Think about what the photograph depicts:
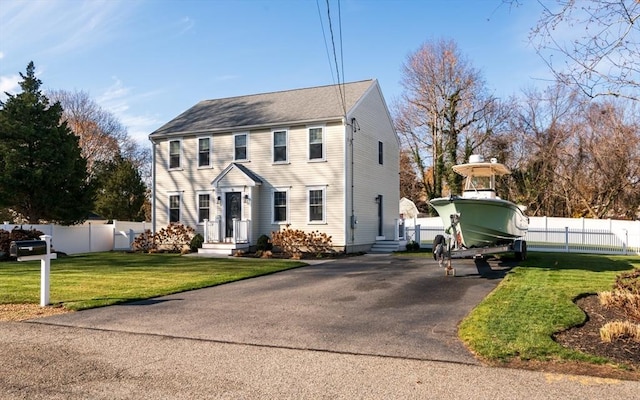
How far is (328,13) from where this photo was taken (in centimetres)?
1055

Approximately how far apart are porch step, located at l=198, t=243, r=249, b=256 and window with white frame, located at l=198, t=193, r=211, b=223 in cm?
214

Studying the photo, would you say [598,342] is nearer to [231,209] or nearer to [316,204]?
[316,204]

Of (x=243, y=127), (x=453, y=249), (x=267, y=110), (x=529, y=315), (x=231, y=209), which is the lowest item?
(x=529, y=315)

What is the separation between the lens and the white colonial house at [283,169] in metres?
21.2

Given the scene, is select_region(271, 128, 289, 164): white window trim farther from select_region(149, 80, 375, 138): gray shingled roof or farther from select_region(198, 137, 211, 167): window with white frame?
select_region(198, 137, 211, 167): window with white frame

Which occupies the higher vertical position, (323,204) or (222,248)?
(323,204)

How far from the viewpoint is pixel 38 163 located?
23125mm

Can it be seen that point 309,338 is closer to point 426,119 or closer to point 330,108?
point 330,108

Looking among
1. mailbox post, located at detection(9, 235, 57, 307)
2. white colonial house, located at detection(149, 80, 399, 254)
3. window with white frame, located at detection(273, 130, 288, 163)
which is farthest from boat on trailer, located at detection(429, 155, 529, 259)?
window with white frame, located at detection(273, 130, 288, 163)

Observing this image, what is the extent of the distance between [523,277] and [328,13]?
25.4 feet

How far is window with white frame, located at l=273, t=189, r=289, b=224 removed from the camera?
22.0 meters

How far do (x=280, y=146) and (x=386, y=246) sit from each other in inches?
264

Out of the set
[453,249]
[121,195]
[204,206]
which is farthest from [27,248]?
[121,195]

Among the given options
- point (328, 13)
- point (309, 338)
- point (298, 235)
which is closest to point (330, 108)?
point (298, 235)
